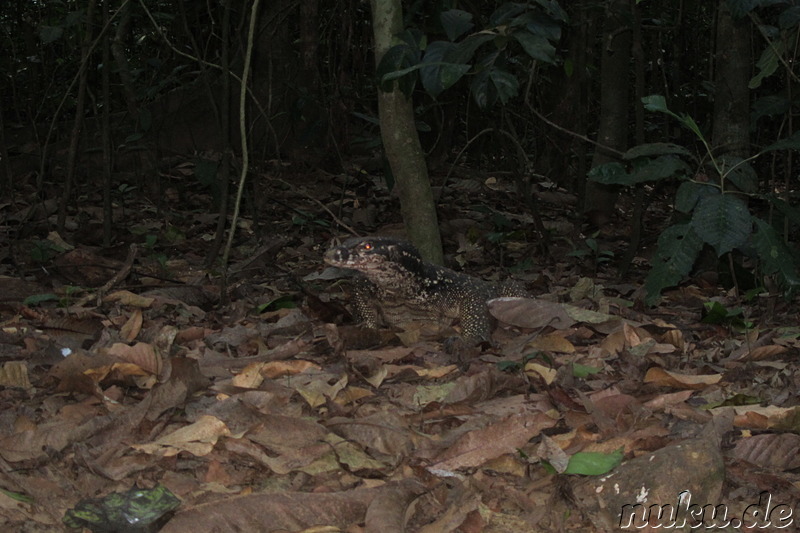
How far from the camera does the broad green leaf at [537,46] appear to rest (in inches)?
174

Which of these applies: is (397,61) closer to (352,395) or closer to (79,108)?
(352,395)

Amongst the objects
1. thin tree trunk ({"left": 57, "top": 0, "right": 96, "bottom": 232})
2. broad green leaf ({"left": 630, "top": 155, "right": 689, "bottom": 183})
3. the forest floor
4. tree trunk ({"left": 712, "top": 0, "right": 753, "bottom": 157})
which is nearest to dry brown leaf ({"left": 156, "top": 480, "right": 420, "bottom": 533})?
the forest floor

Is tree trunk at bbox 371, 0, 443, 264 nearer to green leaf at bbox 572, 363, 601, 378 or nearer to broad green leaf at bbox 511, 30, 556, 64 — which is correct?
broad green leaf at bbox 511, 30, 556, 64

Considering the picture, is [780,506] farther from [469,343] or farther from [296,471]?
[469,343]

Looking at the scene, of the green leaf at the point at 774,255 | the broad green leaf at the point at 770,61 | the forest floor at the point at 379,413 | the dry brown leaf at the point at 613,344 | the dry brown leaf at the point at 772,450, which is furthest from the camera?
the broad green leaf at the point at 770,61

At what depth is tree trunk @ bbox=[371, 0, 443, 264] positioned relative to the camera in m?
5.10

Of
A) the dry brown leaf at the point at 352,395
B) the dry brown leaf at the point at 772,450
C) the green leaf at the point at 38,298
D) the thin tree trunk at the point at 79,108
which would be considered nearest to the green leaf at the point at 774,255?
the dry brown leaf at the point at 772,450

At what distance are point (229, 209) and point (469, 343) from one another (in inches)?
169

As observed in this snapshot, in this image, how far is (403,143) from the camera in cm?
525

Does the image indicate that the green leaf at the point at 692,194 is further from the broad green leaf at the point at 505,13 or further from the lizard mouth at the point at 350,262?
the lizard mouth at the point at 350,262

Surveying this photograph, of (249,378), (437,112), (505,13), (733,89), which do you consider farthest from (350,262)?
(437,112)

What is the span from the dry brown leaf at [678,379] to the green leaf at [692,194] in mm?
1091

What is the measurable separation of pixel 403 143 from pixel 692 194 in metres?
1.65

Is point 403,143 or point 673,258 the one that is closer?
point 673,258
